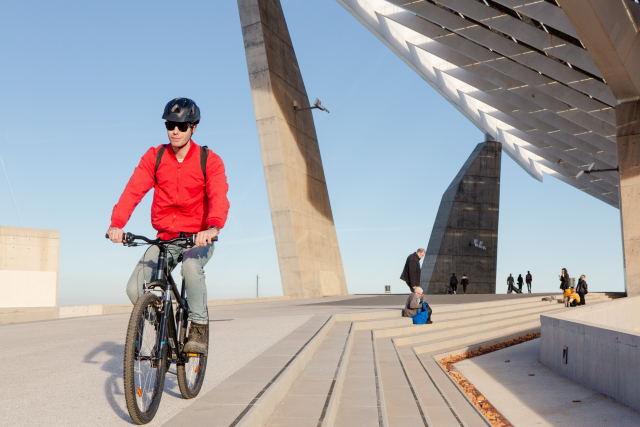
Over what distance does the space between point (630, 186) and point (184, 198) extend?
23890mm

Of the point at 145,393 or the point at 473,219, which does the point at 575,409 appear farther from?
the point at 473,219

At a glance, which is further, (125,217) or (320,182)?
(320,182)

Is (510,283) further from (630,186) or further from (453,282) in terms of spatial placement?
(630,186)

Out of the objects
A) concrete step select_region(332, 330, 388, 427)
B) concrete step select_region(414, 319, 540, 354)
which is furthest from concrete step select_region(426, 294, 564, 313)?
concrete step select_region(332, 330, 388, 427)

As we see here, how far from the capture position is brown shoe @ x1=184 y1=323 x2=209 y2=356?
3.31 meters

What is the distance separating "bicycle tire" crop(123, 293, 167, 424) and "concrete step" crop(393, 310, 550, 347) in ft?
23.1

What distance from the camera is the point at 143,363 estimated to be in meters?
2.87

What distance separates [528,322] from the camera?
16.7 m

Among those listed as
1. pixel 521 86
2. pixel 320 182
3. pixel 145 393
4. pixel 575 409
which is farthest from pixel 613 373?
pixel 521 86

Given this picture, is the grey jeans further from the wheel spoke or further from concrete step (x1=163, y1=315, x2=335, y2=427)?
concrete step (x1=163, y1=315, x2=335, y2=427)

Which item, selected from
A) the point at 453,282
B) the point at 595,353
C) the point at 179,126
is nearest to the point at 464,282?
the point at 453,282

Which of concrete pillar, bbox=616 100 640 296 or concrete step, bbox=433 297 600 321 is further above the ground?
concrete pillar, bbox=616 100 640 296

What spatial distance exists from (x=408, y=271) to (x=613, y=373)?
561 cm

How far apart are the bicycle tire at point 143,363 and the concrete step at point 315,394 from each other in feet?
2.64
